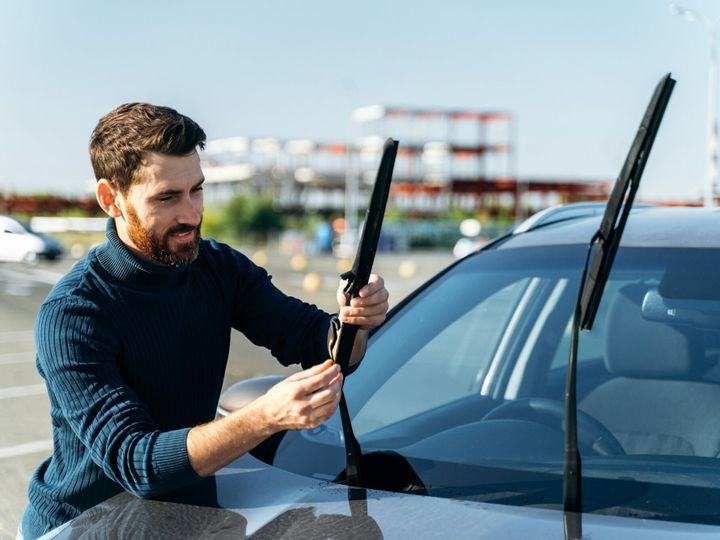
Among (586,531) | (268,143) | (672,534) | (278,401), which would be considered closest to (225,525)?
(278,401)

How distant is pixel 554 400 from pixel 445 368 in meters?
5.35

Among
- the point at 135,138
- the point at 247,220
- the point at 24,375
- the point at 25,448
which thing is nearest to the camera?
the point at 135,138

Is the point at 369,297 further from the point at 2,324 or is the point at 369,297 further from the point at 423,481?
the point at 2,324

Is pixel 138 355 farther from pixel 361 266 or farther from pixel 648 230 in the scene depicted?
pixel 648 230

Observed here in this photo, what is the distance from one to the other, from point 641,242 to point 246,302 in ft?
3.58

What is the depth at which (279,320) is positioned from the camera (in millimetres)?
2467

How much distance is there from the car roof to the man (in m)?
0.82

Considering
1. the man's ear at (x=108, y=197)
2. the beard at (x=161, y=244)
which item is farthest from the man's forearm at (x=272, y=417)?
the man's ear at (x=108, y=197)

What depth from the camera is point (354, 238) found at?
1642 inches

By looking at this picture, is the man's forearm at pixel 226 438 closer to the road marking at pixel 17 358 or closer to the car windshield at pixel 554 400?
the car windshield at pixel 554 400

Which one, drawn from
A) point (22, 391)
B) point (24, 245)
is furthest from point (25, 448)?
point (24, 245)

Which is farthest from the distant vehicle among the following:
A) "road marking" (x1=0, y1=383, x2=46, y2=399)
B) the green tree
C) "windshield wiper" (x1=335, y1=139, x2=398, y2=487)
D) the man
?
"windshield wiper" (x1=335, y1=139, x2=398, y2=487)

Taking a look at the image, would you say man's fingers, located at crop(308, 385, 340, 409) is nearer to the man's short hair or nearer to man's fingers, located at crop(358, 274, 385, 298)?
man's fingers, located at crop(358, 274, 385, 298)

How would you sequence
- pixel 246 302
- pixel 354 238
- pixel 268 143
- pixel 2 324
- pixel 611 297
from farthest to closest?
1. pixel 268 143
2. pixel 354 238
3. pixel 2 324
4. pixel 611 297
5. pixel 246 302
